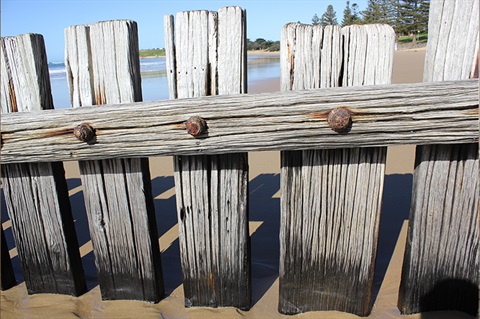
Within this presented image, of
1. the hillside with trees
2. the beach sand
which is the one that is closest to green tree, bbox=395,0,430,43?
the hillside with trees

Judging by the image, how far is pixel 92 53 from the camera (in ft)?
6.54

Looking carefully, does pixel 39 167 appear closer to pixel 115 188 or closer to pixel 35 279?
pixel 115 188

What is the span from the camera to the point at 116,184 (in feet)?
7.06

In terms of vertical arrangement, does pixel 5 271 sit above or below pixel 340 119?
below

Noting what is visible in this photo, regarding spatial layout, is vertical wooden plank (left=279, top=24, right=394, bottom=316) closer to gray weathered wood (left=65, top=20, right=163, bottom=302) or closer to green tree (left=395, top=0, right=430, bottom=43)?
gray weathered wood (left=65, top=20, right=163, bottom=302)

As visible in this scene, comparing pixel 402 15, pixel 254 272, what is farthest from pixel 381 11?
pixel 254 272

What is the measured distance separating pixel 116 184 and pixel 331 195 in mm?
1222

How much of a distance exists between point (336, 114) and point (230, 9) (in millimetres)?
725

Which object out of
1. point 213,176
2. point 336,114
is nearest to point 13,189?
point 213,176

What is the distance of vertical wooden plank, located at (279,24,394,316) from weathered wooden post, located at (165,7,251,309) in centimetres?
23

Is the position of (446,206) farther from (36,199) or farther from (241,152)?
(36,199)

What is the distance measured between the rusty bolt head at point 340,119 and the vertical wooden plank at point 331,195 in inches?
7.9

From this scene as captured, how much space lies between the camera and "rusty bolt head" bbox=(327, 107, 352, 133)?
67.4 inches

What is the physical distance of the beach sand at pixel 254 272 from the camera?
90.0 inches
